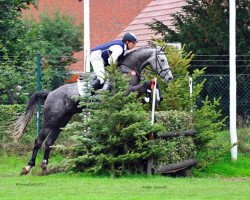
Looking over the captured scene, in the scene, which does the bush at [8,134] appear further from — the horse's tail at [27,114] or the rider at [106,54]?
the rider at [106,54]

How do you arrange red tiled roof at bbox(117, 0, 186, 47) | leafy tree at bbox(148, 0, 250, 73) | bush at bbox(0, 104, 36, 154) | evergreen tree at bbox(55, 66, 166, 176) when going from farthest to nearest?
1. red tiled roof at bbox(117, 0, 186, 47)
2. leafy tree at bbox(148, 0, 250, 73)
3. bush at bbox(0, 104, 36, 154)
4. evergreen tree at bbox(55, 66, 166, 176)

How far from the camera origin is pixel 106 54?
1880cm

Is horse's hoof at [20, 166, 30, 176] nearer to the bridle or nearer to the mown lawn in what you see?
the mown lawn

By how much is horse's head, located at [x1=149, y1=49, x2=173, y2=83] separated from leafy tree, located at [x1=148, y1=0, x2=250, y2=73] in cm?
554

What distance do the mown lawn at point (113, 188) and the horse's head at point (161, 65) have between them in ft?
7.36

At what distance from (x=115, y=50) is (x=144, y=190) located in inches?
165

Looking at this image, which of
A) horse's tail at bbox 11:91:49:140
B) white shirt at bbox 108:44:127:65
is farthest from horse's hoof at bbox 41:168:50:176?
white shirt at bbox 108:44:127:65

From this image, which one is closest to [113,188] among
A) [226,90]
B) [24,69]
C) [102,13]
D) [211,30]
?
[24,69]

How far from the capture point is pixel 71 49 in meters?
38.6

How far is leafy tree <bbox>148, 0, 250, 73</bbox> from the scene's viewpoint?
24922mm

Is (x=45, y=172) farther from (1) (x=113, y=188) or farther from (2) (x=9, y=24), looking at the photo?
(2) (x=9, y=24)

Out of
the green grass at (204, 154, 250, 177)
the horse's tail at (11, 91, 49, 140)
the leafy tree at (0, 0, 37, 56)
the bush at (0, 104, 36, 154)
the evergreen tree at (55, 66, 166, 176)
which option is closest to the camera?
the evergreen tree at (55, 66, 166, 176)

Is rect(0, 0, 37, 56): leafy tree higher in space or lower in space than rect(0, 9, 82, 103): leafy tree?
higher

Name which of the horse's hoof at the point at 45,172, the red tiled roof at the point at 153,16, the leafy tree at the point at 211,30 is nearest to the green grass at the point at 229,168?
the leafy tree at the point at 211,30
